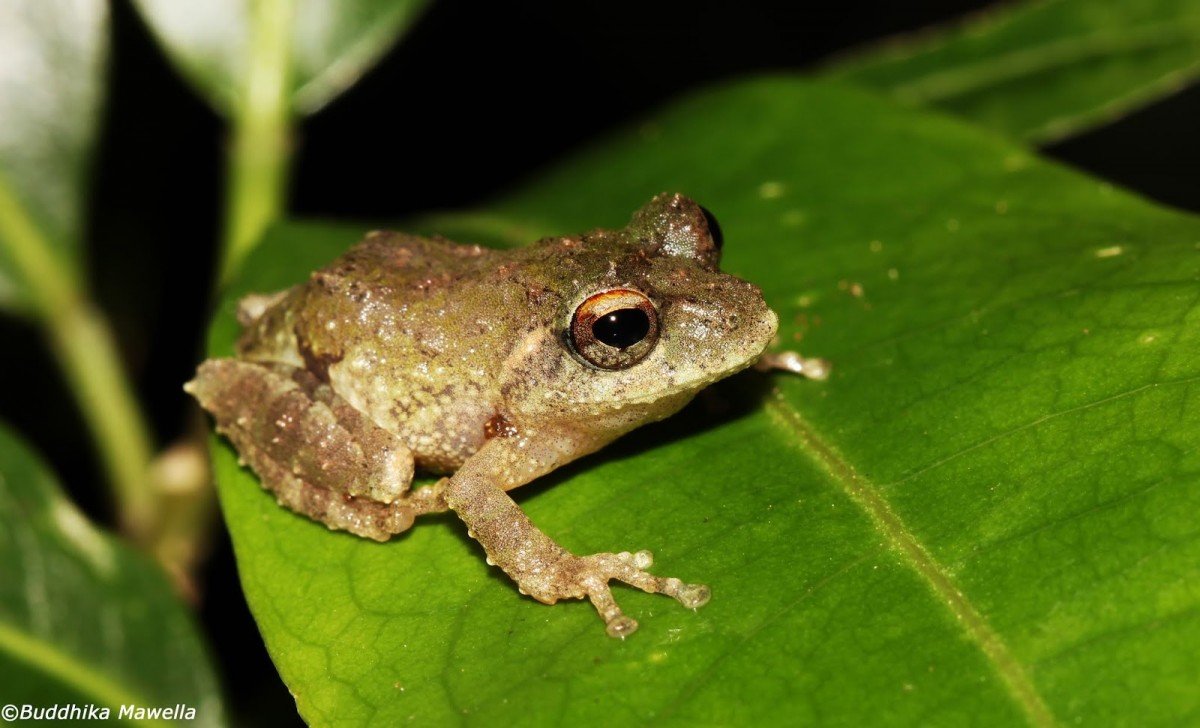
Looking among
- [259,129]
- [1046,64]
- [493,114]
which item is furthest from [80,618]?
[493,114]

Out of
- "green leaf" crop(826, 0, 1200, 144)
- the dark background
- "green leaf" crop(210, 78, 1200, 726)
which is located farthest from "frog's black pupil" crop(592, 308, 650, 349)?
the dark background

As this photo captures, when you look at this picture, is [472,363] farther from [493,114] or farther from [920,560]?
[493,114]

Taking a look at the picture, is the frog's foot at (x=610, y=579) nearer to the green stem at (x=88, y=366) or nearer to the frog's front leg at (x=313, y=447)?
the frog's front leg at (x=313, y=447)

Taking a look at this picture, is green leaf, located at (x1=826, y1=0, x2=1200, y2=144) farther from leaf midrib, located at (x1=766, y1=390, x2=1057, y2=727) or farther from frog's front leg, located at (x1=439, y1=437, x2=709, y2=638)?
frog's front leg, located at (x1=439, y1=437, x2=709, y2=638)

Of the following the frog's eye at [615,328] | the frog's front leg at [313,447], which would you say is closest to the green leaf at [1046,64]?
the frog's eye at [615,328]

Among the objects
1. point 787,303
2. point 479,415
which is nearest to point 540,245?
point 479,415

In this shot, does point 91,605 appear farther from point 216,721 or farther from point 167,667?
point 216,721
